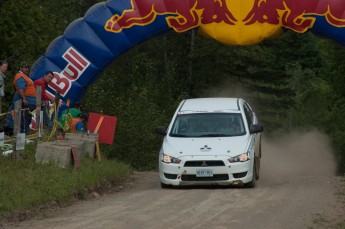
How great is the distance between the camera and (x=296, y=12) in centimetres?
2212

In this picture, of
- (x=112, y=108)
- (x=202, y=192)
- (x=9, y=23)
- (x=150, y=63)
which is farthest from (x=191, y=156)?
(x=150, y=63)

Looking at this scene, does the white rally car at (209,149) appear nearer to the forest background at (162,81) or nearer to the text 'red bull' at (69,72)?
the text 'red bull' at (69,72)

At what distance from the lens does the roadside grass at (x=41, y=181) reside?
1434 cm

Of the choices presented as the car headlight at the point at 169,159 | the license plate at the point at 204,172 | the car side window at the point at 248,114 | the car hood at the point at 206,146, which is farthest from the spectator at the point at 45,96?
the car side window at the point at 248,114

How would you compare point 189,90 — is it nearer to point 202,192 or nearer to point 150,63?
point 150,63

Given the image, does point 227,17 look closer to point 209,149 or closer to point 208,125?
point 208,125

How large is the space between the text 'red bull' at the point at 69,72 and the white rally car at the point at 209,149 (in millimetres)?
4385

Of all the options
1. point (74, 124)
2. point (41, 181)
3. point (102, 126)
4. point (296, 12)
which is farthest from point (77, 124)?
point (41, 181)

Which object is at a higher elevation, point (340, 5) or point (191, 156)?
point (340, 5)

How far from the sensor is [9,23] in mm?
35438

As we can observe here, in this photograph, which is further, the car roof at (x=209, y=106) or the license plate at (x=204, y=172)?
the car roof at (x=209, y=106)

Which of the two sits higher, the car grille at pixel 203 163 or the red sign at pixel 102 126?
the red sign at pixel 102 126

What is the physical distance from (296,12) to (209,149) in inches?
238

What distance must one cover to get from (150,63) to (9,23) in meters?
12.5
